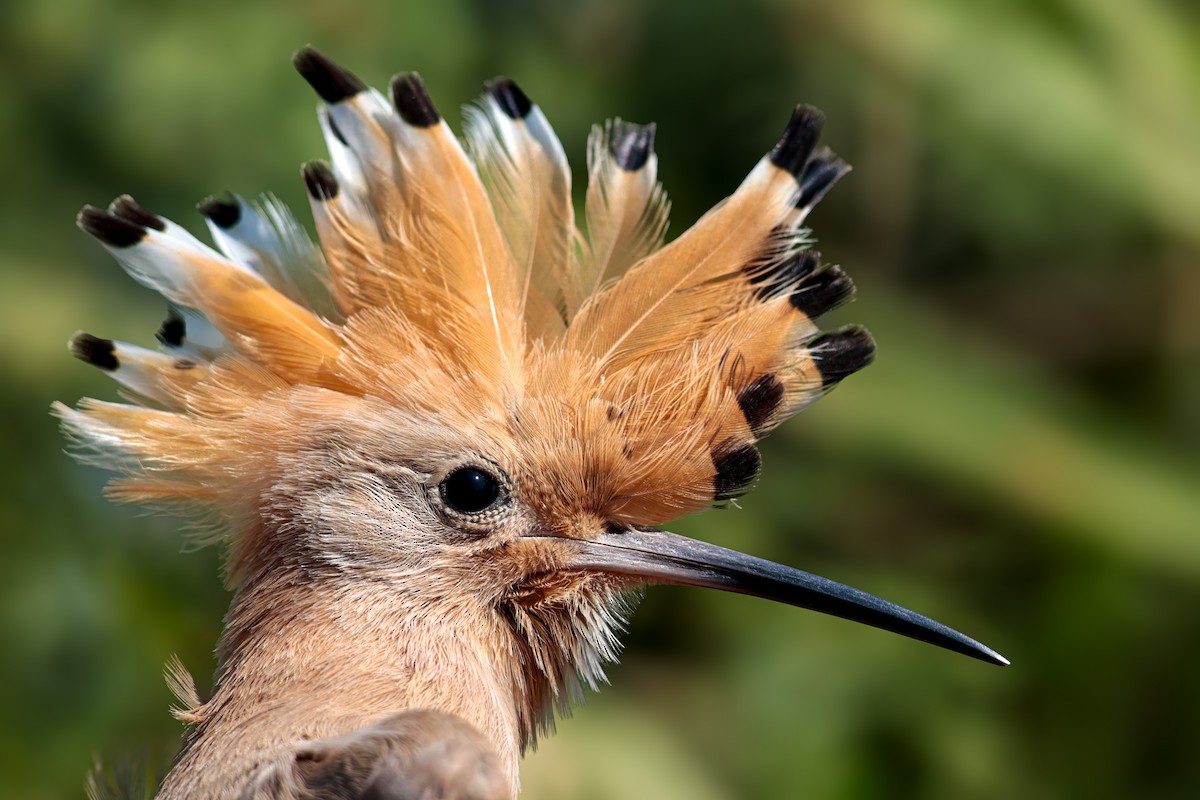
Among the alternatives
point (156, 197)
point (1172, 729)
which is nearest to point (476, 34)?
point (156, 197)

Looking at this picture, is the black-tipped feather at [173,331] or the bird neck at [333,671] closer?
the bird neck at [333,671]

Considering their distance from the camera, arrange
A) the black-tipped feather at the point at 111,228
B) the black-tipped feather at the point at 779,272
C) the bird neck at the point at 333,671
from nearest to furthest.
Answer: the bird neck at the point at 333,671
the black-tipped feather at the point at 111,228
the black-tipped feather at the point at 779,272

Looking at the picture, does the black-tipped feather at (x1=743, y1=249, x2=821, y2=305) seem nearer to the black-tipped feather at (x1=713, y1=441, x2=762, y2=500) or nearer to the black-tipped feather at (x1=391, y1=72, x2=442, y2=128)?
the black-tipped feather at (x1=713, y1=441, x2=762, y2=500)

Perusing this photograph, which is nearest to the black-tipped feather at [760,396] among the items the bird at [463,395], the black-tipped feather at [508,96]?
the bird at [463,395]

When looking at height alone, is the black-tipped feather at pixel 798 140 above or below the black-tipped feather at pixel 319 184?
above

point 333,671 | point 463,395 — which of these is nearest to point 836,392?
point 463,395

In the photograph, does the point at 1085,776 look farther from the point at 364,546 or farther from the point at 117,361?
the point at 117,361

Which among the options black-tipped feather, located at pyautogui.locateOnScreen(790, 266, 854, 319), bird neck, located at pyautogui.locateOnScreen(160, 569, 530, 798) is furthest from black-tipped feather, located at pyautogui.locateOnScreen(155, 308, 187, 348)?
black-tipped feather, located at pyautogui.locateOnScreen(790, 266, 854, 319)

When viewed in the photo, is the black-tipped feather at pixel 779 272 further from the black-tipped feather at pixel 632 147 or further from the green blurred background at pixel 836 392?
the green blurred background at pixel 836 392
